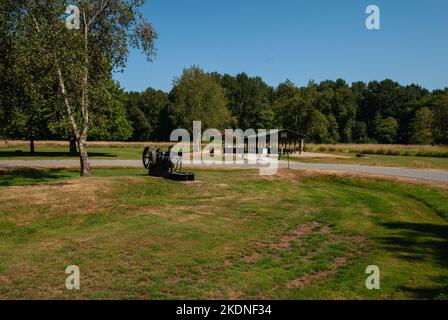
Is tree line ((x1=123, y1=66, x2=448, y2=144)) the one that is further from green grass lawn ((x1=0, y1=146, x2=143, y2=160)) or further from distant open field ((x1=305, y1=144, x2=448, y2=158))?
green grass lawn ((x1=0, y1=146, x2=143, y2=160))

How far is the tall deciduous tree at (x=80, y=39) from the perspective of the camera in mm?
21672

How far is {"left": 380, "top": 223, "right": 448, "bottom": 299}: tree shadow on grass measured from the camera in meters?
9.14

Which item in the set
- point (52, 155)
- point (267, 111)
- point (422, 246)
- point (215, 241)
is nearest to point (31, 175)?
point (215, 241)

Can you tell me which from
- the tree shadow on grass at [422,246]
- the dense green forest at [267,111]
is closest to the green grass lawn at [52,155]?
the dense green forest at [267,111]

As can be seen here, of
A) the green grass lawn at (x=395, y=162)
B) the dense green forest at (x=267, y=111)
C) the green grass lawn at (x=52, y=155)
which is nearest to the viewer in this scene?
the green grass lawn at (x=395, y=162)

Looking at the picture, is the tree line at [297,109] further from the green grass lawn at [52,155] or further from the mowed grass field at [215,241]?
the mowed grass field at [215,241]

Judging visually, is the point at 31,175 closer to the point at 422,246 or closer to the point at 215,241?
the point at 215,241

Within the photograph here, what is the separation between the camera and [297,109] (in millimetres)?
72750

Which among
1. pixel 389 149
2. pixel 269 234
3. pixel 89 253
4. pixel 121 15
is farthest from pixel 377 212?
pixel 389 149

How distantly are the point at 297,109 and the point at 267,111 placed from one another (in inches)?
1952

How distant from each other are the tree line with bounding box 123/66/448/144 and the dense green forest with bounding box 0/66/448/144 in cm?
18

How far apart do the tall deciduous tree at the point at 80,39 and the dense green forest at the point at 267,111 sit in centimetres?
215

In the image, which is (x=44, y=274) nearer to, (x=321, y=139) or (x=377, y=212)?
(x=377, y=212)

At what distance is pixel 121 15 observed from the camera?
81.7ft
